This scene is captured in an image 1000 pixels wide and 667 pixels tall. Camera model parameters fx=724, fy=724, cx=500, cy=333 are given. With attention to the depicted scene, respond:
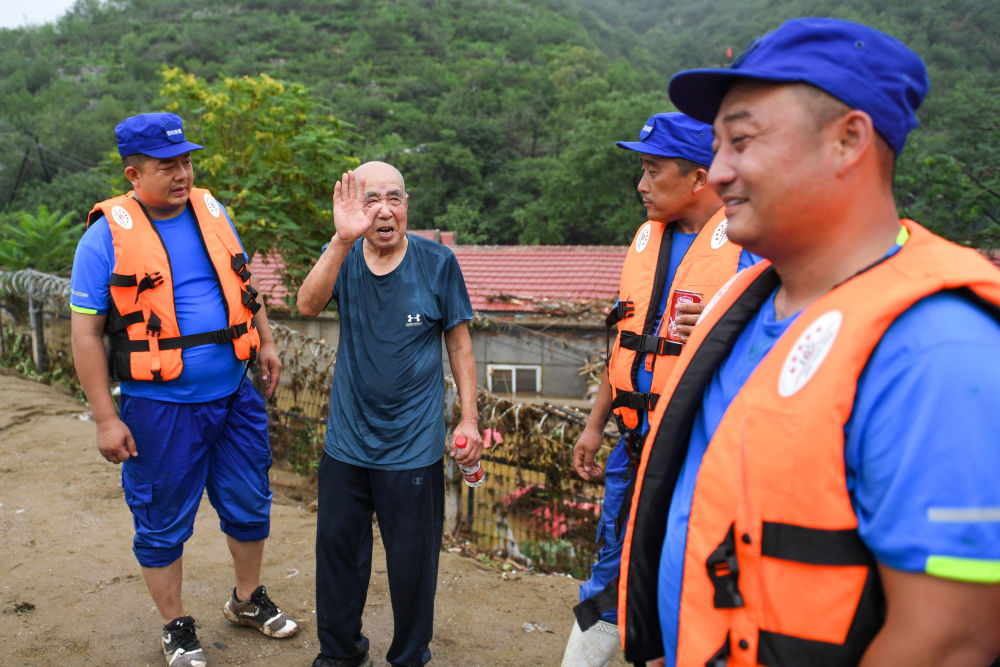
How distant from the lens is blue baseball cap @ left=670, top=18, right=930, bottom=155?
126cm

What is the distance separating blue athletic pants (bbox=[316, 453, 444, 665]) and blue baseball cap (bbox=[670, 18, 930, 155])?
235cm

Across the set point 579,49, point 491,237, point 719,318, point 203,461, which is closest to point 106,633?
point 203,461

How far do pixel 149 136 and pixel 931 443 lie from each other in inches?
129

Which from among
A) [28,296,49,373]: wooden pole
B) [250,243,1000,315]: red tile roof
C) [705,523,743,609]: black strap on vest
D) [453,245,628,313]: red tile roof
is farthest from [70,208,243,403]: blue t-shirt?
[453,245,628,313]: red tile roof

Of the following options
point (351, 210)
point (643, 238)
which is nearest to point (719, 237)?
point (643, 238)

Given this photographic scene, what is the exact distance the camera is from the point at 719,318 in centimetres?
164

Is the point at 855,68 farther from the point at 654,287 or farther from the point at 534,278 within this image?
the point at 534,278

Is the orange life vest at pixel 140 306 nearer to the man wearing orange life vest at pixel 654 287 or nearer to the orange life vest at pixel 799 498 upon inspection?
the man wearing orange life vest at pixel 654 287

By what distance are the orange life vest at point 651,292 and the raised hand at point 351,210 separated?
1103mm

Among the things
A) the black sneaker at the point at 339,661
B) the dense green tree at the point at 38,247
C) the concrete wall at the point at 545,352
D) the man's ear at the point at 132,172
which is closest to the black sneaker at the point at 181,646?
the black sneaker at the point at 339,661

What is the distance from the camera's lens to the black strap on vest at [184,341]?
126 inches

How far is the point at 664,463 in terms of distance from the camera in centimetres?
159

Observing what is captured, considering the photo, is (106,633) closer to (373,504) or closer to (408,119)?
(373,504)

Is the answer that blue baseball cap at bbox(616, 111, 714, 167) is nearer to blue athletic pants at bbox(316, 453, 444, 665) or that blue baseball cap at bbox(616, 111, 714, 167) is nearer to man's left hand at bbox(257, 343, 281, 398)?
blue athletic pants at bbox(316, 453, 444, 665)
